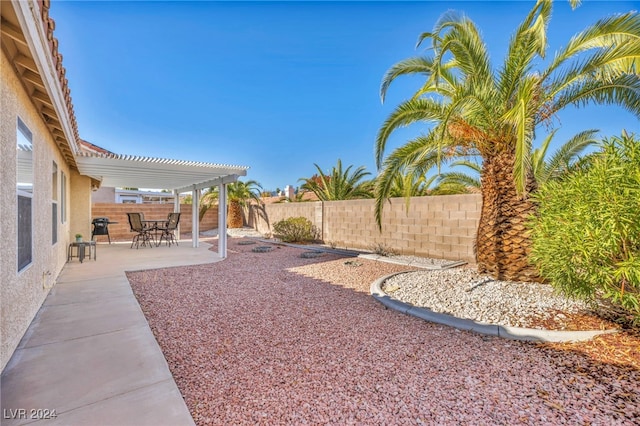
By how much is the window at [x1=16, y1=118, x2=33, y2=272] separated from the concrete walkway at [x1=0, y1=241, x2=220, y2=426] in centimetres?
92

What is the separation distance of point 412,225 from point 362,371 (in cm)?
677

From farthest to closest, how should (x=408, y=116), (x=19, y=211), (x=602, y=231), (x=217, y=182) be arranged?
(x=217, y=182) → (x=408, y=116) → (x=19, y=211) → (x=602, y=231)

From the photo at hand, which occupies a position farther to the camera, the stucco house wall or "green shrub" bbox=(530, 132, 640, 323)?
"green shrub" bbox=(530, 132, 640, 323)

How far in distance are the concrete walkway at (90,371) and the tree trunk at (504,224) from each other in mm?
5550

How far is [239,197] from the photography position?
63.2 ft

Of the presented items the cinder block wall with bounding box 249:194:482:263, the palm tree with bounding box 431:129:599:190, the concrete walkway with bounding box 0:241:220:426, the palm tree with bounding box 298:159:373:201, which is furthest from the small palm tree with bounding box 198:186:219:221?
the palm tree with bounding box 431:129:599:190

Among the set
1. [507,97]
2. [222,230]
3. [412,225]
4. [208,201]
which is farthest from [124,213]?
[507,97]

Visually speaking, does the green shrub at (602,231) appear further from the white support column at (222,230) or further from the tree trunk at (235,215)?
the tree trunk at (235,215)

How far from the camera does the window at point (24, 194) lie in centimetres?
328

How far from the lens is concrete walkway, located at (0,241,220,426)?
2.05 metres

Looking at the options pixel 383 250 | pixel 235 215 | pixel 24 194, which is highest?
pixel 24 194

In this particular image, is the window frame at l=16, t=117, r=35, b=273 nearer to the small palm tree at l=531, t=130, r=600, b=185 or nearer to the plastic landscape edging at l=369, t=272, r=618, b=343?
the plastic landscape edging at l=369, t=272, r=618, b=343

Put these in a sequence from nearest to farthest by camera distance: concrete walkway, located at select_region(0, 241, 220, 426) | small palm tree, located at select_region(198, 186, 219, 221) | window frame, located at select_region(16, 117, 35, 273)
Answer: concrete walkway, located at select_region(0, 241, 220, 426) → window frame, located at select_region(16, 117, 35, 273) → small palm tree, located at select_region(198, 186, 219, 221)

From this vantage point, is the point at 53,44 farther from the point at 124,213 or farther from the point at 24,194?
the point at 124,213
